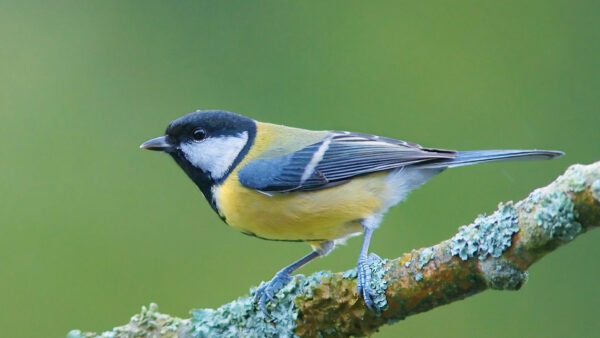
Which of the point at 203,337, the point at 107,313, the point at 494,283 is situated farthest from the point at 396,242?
the point at 494,283

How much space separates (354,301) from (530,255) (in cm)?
44

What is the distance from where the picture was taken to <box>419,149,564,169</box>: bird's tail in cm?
222

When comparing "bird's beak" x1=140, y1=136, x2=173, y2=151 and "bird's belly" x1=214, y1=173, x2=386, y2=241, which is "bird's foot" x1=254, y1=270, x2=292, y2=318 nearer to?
"bird's belly" x1=214, y1=173, x2=386, y2=241

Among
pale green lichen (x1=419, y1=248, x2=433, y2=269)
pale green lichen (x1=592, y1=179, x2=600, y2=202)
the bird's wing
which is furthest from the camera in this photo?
the bird's wing

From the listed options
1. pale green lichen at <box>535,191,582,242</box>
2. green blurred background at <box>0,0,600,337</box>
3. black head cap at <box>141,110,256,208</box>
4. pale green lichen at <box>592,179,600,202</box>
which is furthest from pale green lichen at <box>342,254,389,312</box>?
green blurred background at <box>0,0,600,337</box>

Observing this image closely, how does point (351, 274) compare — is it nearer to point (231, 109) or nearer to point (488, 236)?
point (488, 236)

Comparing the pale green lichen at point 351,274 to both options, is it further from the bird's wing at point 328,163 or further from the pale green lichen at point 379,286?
the bird's wing at point 328,163

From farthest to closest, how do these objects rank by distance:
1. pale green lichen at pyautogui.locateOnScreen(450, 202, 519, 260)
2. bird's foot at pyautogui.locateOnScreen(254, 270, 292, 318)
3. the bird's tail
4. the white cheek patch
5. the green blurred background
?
the green blurred background, the white cheek patch, the bird's tail, bird's foot at pyautogui.locateOnScreen(254, 270, 292, 318), pale green lichen at pyautogui.locateOnScreen(450, 202, 519, 260)

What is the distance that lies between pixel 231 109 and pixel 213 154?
1.09 meters

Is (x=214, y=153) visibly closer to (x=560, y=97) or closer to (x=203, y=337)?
(x=203, y=337)

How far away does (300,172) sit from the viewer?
242cm

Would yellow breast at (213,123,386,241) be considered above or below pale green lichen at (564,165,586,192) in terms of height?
below

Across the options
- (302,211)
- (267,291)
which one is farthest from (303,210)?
(267,291)

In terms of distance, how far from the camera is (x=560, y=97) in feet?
11.6
